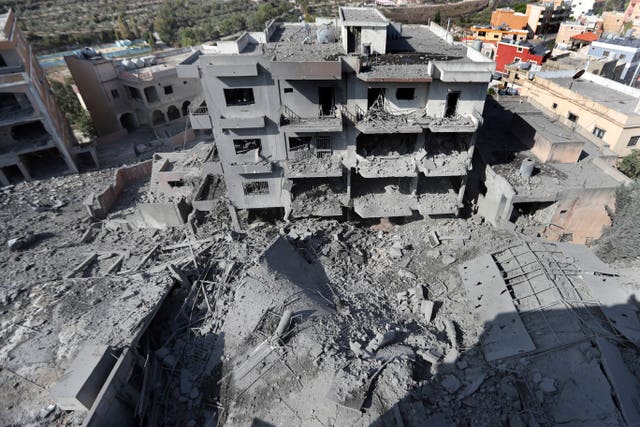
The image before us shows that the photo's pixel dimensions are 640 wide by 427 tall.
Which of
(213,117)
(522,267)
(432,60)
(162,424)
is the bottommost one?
(162,424)

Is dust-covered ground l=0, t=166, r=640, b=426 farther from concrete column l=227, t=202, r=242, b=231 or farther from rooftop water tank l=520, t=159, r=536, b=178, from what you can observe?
rooftop water tank l=520, t=159, r=536, b=178

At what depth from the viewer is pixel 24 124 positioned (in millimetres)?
37781

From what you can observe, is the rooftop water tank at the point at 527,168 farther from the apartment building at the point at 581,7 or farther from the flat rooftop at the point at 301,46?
the apartment building at the point at 581,7

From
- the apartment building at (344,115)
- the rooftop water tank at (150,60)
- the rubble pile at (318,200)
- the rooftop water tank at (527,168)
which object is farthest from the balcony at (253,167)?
the rooftop water tank at (150,60)

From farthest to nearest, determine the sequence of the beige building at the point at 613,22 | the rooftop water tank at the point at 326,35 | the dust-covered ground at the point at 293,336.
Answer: the beige building at the point at 613,22 → the rooftop water tank at the point at 326,35 → the dust-covered ground at the point at 293,336

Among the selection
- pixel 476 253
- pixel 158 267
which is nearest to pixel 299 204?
pixel 158 267

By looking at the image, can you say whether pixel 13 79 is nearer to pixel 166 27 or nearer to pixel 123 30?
pixel 123 30

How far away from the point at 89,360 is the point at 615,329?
74.8 feet

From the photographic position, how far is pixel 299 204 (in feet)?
83.0

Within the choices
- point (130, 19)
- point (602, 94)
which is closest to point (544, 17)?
point (602, 94)

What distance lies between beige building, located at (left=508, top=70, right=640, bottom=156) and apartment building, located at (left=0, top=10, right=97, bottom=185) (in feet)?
165

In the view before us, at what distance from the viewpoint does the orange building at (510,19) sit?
3246 inches

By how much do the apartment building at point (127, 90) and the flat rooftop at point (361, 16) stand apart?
32.2 metres

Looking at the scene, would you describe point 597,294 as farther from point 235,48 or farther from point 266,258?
point 235,48
